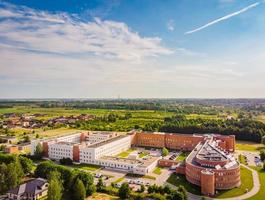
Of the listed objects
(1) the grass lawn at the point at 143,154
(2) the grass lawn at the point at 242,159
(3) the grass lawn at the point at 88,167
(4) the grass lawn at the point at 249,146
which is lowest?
(3) the grass lawn at the point at 88,167

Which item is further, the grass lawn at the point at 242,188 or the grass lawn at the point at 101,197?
the grass lawn at the point at 242,188

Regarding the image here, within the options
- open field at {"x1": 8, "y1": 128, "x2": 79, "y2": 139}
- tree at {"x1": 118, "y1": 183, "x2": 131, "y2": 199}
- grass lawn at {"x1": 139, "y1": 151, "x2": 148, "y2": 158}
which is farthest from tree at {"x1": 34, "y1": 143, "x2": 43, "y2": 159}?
tree at {"x1": 118, "y1": 183, "x2": 131, "y2": 199}

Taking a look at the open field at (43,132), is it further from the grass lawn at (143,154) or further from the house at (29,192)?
the house at (29,192)

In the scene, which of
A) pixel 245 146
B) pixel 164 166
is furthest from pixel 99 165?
pixel 245 146

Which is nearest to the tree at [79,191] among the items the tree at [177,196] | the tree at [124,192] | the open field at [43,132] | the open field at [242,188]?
the tree at [124,192]

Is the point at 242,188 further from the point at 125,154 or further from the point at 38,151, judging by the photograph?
the point at 38,151

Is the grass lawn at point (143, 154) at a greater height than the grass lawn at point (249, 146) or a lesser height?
lesser
